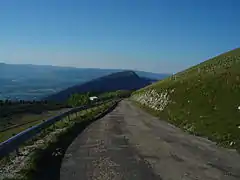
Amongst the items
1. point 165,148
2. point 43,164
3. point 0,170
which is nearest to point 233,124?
point 165,148

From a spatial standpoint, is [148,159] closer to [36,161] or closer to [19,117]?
[36,161]

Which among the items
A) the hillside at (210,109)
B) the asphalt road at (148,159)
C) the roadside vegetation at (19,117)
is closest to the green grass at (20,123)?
the roadside vegetation at (19,117)

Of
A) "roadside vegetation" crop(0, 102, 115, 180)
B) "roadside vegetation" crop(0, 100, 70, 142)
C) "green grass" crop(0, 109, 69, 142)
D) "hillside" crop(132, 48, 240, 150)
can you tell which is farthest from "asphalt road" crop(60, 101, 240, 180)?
"roadside vegetation" crop(0, 100, 70, 142)

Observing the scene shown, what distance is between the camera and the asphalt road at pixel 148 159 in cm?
1059

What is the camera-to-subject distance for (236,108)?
23.9 metres

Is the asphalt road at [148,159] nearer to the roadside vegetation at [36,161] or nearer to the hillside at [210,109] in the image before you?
the roadside vegetation at [36,161]

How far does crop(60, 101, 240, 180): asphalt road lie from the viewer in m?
10.6

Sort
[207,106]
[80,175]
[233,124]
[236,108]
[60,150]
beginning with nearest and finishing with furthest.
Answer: [80,175], [60,150], [233,124], [236,108], [207,106]

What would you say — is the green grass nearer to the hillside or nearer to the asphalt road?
the hillside

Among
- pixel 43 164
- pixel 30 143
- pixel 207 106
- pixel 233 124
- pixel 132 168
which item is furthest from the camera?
pixel 207 106

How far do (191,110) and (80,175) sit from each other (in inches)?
755

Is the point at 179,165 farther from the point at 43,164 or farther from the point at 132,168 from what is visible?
the point at 43,164

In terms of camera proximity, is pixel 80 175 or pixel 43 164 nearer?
pixel 80 175

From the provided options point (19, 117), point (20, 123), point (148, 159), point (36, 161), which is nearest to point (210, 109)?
point (148, 159)
